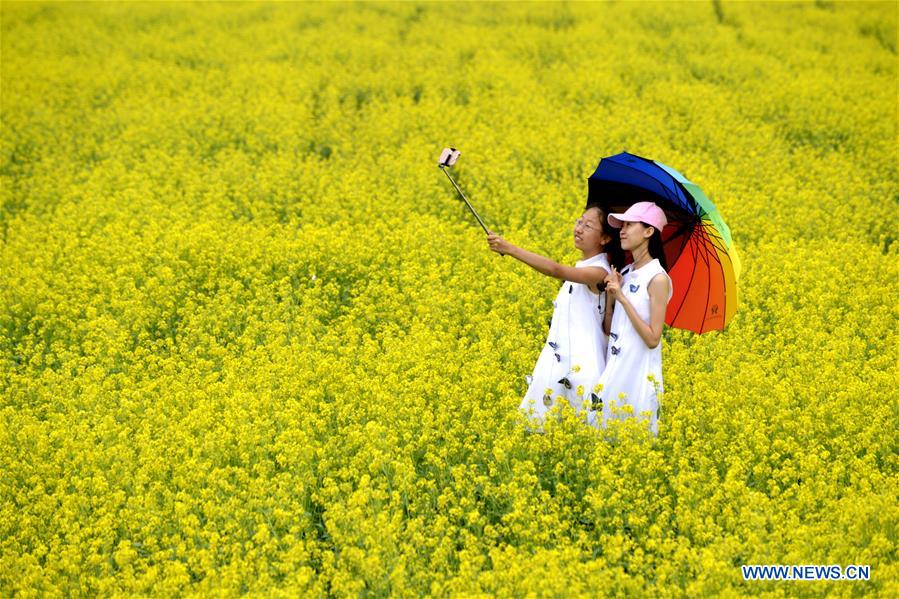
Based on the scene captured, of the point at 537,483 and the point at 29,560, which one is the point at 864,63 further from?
the point at 29,560

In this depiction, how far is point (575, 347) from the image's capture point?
19.5ft

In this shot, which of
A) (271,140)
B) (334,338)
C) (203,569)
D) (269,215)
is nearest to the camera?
(203,569)

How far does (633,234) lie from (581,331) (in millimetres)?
690

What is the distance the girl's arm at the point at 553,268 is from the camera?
5.58m

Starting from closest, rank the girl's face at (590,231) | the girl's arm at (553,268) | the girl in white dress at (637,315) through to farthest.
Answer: the girl's arm at (553,268) → the girl in white dress at (637,315) → the girl's face at (590,231)

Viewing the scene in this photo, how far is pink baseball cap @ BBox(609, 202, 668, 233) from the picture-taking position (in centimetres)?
571

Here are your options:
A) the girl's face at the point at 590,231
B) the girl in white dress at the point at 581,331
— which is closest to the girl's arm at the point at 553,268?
the girl in white dress at the point at 581,331

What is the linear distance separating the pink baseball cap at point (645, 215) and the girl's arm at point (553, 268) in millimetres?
338

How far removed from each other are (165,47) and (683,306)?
1466 cm

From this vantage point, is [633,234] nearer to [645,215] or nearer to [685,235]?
[645,215]

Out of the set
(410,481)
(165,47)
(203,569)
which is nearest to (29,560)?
(203,569)

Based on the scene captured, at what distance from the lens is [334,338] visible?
7617 mm

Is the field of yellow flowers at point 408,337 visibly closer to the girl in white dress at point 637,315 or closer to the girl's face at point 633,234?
the girl in white dress at point 637,315

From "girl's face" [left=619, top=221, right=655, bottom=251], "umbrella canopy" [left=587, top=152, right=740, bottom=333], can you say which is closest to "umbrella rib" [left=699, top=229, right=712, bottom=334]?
"umbrella canopy" [left=587, top=152, right=740, bottom=333]
